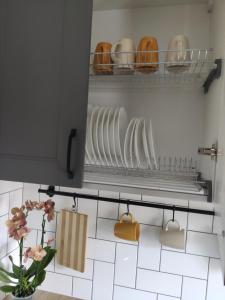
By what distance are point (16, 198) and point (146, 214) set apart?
23.7 inches

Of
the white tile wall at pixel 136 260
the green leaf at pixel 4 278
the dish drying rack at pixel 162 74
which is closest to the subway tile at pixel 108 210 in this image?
the white tile wall at pixel 136 260

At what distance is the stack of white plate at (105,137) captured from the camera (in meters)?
1.08

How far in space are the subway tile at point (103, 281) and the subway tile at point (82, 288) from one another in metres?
0.02

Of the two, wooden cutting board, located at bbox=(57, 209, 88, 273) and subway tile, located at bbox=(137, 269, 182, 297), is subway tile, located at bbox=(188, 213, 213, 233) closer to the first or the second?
subway tile, located at bbox=(137, 269, 182, 297)

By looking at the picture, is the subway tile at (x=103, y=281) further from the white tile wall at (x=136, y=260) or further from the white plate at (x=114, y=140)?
the white plate at (x=114, y=140)

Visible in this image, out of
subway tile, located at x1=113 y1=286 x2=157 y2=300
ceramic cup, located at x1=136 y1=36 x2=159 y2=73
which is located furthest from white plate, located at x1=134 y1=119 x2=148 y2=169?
subway tile, located at x1=113 y1=286 x2=157 y2=300

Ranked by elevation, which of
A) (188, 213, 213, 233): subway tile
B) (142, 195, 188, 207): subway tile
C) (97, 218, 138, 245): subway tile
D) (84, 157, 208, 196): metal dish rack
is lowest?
(97, 218, 138, 245): subway tile

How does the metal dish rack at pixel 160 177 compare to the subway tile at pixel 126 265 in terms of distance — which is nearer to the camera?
the metal dish rack at pixel 160 177

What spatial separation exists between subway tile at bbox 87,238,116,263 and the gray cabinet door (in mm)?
468

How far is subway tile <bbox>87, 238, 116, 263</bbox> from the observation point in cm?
113

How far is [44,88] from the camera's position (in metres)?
0.81

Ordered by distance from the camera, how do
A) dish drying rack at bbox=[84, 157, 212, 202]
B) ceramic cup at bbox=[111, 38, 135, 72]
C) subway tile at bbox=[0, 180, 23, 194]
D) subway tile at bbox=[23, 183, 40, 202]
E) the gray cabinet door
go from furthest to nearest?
subway tile at bbox=[23, 183, 40, 202], subway tile at bbox=[0, 180, 23, 194], ceramic cup at bbox=[111, 38, 135, 72], dish drying rack at bbox=[84, 157, 212, 202], the gray cabinet door

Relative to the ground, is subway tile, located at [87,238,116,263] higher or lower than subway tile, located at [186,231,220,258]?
lower

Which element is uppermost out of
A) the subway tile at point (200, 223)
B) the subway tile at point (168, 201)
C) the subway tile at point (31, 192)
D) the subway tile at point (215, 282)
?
the subway tile at point (168, 201)
